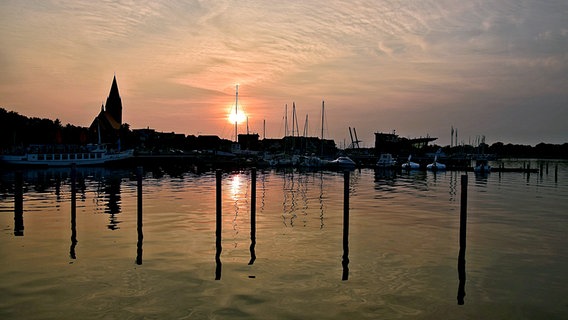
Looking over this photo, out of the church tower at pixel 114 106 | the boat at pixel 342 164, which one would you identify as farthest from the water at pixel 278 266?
the church tower at pixel 114 106

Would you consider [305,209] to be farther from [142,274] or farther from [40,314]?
[40,314]

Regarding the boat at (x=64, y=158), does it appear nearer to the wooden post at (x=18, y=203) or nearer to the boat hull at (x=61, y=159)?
the boat hull at (x=61, y=159)

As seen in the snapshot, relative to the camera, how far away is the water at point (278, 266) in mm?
13898

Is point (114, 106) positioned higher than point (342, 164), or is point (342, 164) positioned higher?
point (114, 106)

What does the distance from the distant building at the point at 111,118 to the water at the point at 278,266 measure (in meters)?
105

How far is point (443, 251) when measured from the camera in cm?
2125

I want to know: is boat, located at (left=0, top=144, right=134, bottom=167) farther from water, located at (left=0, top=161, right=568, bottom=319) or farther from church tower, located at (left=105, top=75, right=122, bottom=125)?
water, located at (left=0, top=161, right=568, bottom=319)

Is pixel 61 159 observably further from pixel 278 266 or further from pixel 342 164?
pixel 278 266

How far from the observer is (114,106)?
470 ft

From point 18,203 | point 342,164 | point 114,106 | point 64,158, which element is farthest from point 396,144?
point 18,203

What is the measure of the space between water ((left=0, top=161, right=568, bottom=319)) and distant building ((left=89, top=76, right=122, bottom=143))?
105 meters

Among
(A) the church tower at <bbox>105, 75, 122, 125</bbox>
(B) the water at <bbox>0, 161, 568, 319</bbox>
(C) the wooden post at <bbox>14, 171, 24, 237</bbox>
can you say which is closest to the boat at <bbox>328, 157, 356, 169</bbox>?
(A) the church tower at <bbox>105, 75, 122, 125</bbox>

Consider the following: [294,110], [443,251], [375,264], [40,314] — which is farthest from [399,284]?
[294,110]

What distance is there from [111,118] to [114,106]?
6.95m
